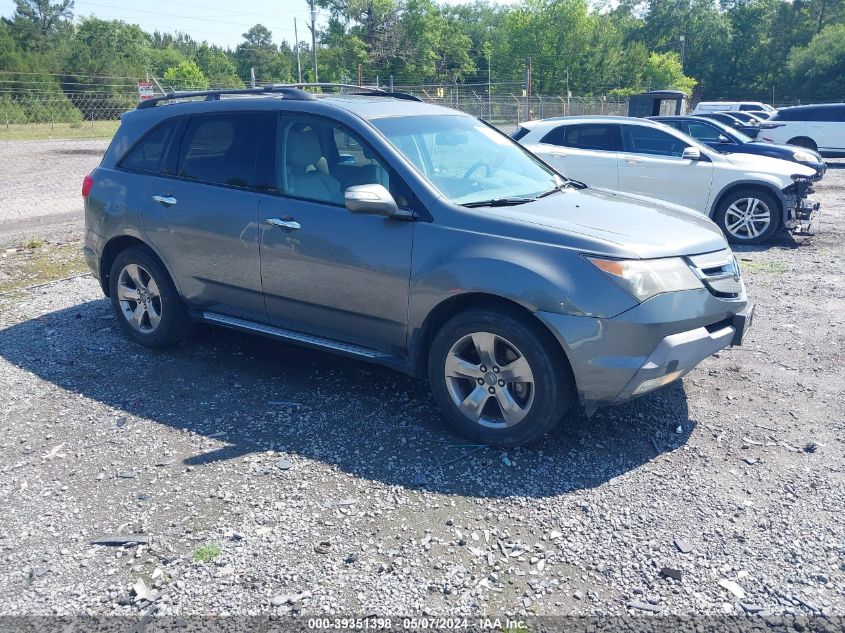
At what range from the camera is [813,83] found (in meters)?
58.0

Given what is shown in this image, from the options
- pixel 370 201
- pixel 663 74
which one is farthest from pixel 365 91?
pixel 663 74

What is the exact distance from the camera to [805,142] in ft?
73.9

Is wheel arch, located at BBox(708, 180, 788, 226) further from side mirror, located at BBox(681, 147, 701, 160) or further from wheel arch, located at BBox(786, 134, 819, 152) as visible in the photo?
wheel arch, located at BBox(786, 134, 819, 152)

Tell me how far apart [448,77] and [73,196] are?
5882 cm

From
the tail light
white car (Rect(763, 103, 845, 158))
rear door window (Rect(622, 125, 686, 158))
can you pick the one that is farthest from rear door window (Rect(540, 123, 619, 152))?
white car (Rect(763, 103, 845, 158))

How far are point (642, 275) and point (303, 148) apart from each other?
7.92 feet

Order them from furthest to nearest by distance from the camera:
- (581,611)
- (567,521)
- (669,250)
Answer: (669,250) → (567,521) → (581,611)

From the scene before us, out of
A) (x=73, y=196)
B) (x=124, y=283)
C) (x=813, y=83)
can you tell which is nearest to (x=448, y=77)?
(x=813, y=83)

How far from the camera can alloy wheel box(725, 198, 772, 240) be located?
995cm

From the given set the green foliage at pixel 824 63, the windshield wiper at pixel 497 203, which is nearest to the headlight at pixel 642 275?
the windshield wiper at pixel 497 203

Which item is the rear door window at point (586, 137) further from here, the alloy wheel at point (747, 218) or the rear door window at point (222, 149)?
the rear door window at point (222, 149)

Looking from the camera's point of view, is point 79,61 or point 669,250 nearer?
point 669,250

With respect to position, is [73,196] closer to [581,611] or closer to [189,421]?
→ [189,421]

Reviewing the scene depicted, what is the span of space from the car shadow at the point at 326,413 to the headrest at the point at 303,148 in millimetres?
1513
